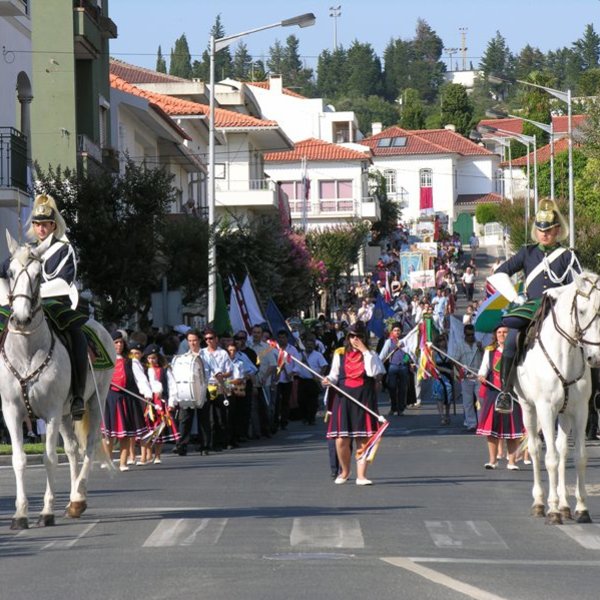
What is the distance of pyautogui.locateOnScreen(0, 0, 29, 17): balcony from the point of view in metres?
31.8

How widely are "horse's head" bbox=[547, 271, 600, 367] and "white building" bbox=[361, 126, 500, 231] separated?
13248 cm

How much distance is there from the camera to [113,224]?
3288cm

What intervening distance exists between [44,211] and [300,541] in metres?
4.20

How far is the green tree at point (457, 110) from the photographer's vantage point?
17338 centimetres

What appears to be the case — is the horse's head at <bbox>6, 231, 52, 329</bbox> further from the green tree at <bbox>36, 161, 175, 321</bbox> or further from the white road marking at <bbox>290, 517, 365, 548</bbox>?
the green tree at <bbox>36, 161, 175, 321</bbox>

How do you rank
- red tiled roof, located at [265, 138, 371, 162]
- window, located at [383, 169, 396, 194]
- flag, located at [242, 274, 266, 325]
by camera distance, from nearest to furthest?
flag, located at [242, 274, 266, 325] < red tiled roof, located at [265, 138, 371, 162] < window, located at [383, 169, 396, 194]

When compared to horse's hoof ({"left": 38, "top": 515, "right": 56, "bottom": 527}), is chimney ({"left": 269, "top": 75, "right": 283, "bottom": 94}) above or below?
above

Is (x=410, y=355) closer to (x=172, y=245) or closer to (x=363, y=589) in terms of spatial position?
(x=172, y=245)

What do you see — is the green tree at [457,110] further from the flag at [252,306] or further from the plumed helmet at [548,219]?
the plumed helmet at [548,219]

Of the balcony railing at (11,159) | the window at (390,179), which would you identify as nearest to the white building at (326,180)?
the window at (390,179)

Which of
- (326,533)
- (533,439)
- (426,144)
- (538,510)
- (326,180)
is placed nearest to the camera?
(326,533)

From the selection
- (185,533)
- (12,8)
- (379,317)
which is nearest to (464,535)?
(185,533)

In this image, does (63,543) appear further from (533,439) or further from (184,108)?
(184,108)

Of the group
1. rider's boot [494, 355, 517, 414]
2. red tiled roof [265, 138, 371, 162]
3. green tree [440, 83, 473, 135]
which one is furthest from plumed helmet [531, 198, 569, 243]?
green tree [440, 83, 473, 135]
